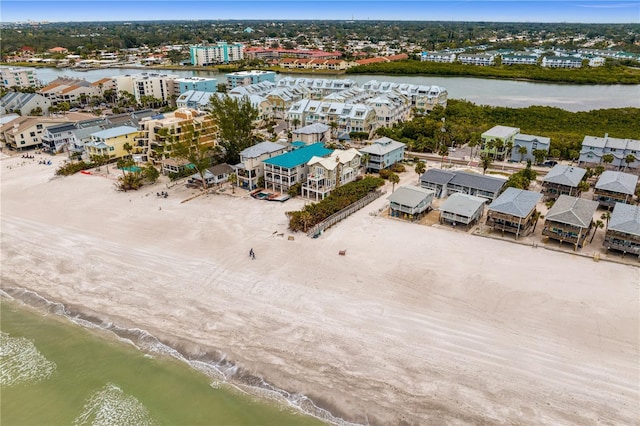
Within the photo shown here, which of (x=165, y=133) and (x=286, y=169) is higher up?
(x=165, y=133)

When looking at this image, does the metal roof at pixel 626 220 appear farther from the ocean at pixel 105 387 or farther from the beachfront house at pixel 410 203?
the ocean at pixel 105 387

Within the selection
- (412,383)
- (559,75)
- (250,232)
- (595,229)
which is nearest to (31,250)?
(250,232)

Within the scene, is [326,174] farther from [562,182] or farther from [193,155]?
[562,182]

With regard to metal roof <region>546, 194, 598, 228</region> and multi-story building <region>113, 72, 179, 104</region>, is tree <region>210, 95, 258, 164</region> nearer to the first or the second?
metal roof <region>546, 194, 598, 228</region>

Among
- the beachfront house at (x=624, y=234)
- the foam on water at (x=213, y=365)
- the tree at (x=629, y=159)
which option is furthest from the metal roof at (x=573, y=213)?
the foam on water at (x=213, y=365)

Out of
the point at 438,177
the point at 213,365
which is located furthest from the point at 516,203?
the point at 213,365
